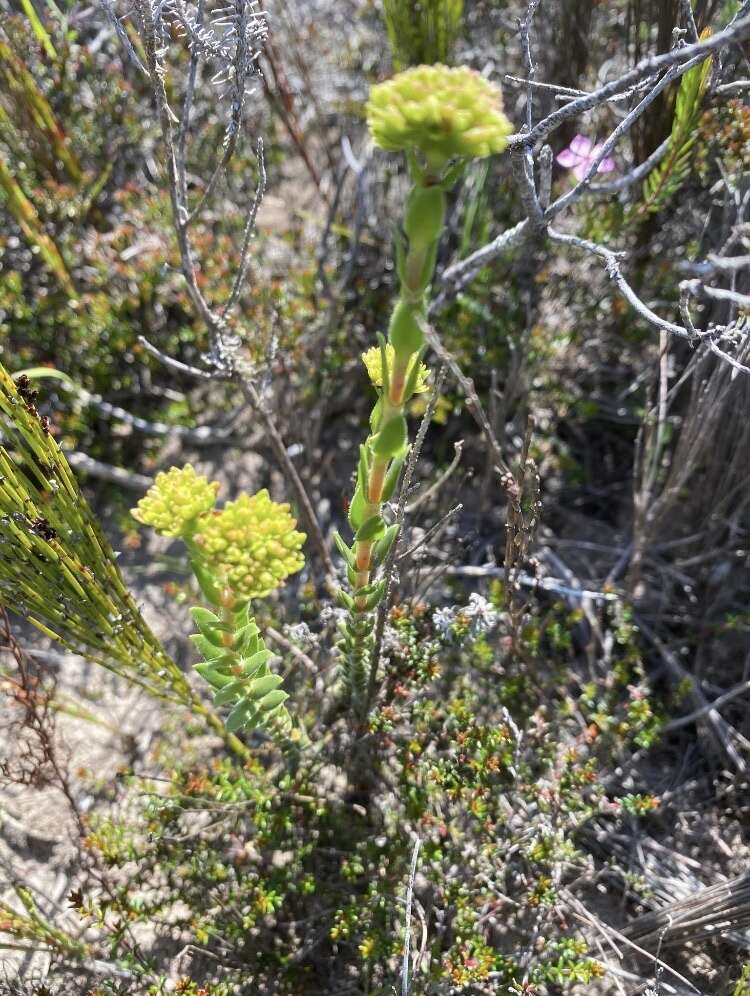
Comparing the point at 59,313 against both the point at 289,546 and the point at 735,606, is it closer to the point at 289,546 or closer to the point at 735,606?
the point at 289,546

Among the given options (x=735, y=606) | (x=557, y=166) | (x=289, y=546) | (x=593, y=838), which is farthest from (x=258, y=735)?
(x=557, y=166)

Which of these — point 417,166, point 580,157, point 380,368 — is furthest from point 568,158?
point 417,166

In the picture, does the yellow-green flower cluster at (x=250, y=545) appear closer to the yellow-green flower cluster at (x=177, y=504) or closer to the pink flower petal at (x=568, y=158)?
the yellow-green flower cluster at (x=177, y=504)

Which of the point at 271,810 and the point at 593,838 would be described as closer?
the point at 271,810

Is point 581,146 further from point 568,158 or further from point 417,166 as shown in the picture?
point 417,166

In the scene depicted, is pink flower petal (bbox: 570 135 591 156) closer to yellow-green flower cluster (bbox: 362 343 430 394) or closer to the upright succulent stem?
yellow-green flower cluster (bbox: 362 343 430 394)

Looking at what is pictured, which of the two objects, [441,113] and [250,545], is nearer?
[441,113]

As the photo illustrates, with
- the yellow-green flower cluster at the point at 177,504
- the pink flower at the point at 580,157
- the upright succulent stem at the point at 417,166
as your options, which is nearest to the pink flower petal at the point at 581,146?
the pink flower at the point at 580,157
